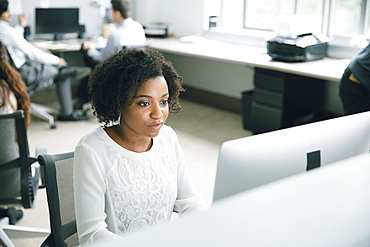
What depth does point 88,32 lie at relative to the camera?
5.48m

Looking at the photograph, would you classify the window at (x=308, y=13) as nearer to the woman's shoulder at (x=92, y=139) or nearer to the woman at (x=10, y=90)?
the woman at (x=10, y=90)

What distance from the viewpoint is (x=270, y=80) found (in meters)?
3.88

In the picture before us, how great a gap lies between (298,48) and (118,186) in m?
2.69

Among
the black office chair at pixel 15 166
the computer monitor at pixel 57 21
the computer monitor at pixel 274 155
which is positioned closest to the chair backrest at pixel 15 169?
the black office chair at pixel 15 166

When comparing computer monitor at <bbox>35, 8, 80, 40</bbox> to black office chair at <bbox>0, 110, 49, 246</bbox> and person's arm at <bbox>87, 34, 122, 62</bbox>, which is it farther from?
black office chair at <bbox>0, 110, 49, 246</bbox>

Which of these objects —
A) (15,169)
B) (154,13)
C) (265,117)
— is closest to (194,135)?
(265,117)

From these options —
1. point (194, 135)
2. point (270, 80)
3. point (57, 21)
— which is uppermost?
point (57, 21)

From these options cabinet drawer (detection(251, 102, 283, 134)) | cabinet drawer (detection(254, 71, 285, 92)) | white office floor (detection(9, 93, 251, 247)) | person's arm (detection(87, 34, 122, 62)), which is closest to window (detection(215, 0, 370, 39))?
cabinet drawer (detection(254, 71, 285, 92))

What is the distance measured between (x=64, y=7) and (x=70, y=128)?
158cm

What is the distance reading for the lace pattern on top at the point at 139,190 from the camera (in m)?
1.31

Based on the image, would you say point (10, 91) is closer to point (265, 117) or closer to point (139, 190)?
point (139, 190)

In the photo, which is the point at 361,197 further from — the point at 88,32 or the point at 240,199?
the point at 88,32

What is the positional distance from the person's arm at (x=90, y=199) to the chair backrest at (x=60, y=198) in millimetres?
204

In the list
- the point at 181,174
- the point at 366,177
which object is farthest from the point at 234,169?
the point at 181,174
